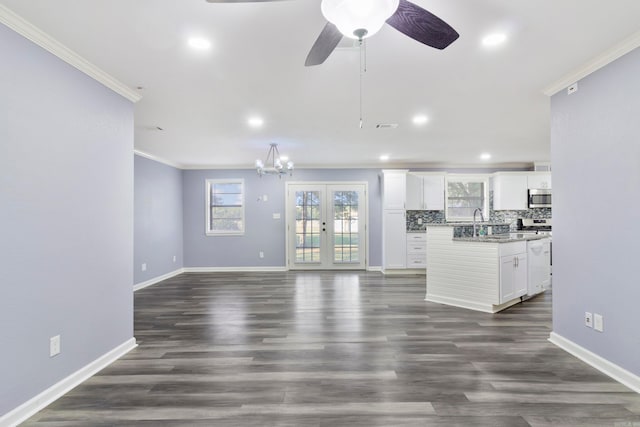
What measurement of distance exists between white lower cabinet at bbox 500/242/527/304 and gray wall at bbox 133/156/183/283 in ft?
18.5

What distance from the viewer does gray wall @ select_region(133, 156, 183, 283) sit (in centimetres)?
523

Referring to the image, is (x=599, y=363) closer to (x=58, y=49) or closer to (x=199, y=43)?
(x=199, y=43)

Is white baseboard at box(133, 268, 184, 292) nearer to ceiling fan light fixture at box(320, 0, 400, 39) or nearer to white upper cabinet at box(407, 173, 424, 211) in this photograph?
white upper cabinet at box(407, 173, 424, 211)

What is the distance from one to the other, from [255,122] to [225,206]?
3.65m

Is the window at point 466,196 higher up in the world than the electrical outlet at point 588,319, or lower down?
higher up

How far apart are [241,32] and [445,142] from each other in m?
3.83

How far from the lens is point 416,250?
6418 millimetres

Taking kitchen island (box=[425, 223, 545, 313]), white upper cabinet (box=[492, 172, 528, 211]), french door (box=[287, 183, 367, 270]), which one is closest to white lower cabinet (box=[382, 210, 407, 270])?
french door (box=[287, 183, 367, 270])

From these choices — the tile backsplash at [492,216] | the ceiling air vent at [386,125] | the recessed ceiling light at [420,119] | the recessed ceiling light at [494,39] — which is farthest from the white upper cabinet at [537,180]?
the recessed ceiling light at [494,39]

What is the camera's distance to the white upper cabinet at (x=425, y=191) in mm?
6562

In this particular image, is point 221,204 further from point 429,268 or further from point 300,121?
point 429,268

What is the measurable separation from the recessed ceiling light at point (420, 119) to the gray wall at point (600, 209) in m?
1.22

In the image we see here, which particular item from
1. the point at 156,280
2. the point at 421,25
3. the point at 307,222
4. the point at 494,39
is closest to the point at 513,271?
the point at 494,39

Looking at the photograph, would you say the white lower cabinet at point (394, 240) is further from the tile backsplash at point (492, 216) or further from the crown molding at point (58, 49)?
the crown molding at point (58, 49)
